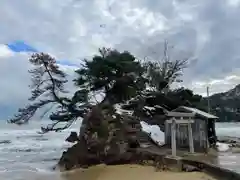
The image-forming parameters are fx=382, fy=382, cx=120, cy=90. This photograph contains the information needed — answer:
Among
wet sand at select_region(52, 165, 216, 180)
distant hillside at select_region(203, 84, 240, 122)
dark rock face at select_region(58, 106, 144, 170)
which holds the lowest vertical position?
wet sand at select_region(52, 165, 216, 180)

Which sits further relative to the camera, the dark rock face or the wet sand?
the dark rock face

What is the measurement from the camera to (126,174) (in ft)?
57.8

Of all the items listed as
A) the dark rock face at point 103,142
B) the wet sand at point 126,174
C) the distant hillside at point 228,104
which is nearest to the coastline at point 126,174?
the wet sand at point 126,174

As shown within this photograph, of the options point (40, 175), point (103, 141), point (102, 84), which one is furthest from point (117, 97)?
point (40, 175)

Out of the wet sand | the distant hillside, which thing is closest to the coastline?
the wet sand

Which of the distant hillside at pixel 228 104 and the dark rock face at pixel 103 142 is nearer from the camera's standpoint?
the dark rock face at pixel 103 142

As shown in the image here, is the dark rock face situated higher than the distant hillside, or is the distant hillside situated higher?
the distant hillside

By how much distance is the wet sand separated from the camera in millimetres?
15312

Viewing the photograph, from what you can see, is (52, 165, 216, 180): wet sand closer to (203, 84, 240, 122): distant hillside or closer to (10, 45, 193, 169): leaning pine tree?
(10, 45, 193, 169): leaning pine tree

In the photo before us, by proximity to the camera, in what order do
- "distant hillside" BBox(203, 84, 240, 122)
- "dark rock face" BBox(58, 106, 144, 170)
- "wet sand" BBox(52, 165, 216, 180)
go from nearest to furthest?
"wet sand" BBox(52, 165, 216, 180)
"dark rock face" BBox(58, 106, 144, 170)
"distant hillside" BBox(203, 84, 240, 122)

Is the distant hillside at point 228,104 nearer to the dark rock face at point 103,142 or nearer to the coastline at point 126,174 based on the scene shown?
the dark rock face at point 103,142

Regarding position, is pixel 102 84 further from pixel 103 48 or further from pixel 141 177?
→ pixel 141 177

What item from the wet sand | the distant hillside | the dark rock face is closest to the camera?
the wet sand

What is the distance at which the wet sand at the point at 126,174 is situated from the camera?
50.2ft
